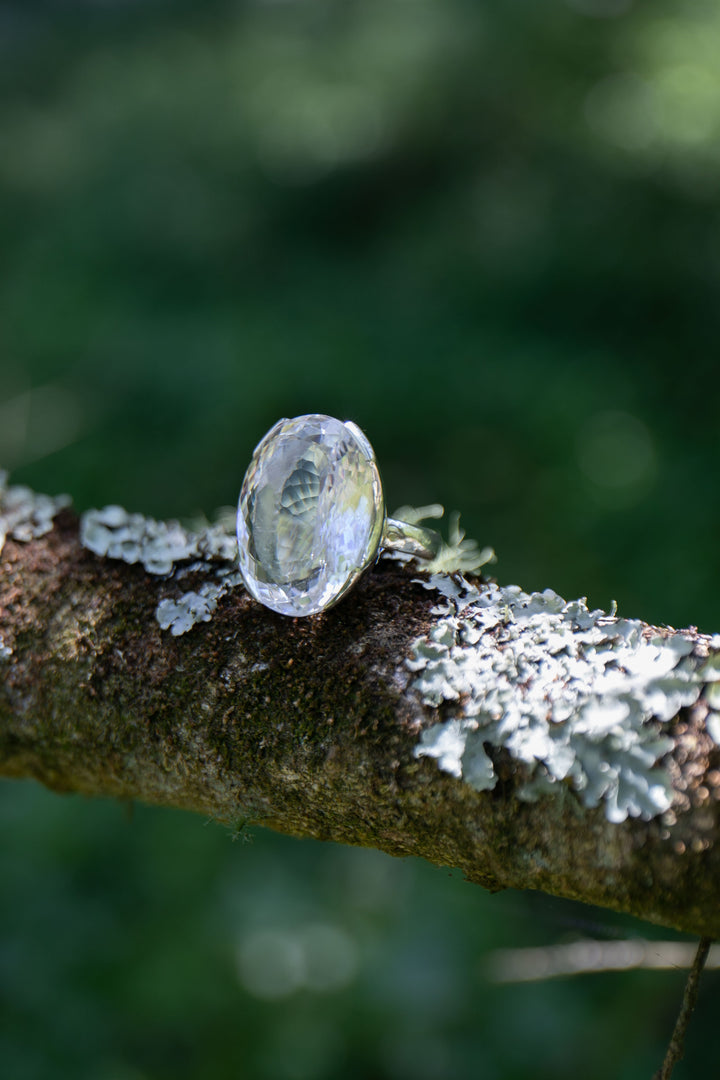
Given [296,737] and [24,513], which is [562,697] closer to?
[296,737]

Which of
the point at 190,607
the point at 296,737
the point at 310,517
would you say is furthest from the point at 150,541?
the point at 296,737

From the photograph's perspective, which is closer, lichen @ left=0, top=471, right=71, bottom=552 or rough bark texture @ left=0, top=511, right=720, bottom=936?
rough bark texture @ left=0, top=511, right=720, bottom=936

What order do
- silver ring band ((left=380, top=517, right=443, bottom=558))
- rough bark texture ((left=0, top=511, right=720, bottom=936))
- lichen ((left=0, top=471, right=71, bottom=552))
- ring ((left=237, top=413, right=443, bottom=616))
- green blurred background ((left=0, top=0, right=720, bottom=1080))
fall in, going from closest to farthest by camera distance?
rough bark texture ((left=0, top=511, right=720, bottom=936)) < ring ((left=237, top=413, right=443, bottom=616)) < silver ring band ((left=380, top=517, right=443, bottom=558)) < lichen ((left=0, top=471, right=71, bottom=552)) < green blurred background ((left=0, top=0, right=720, bottom=1080))

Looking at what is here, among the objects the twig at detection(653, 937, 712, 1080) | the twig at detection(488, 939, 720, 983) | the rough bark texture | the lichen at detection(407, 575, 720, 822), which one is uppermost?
the lichen at detection(407, 575, 720, 822)

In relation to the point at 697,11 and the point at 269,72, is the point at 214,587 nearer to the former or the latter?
the point at 697,11

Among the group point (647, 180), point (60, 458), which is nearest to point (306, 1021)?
point (60, 458)

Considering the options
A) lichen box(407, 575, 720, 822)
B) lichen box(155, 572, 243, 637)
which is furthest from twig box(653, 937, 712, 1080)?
lichen box(155, 572, 243, 637)

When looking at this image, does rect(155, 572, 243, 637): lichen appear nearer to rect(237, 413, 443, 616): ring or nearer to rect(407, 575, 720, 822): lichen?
rect(237, 413, 443, 616): ring
